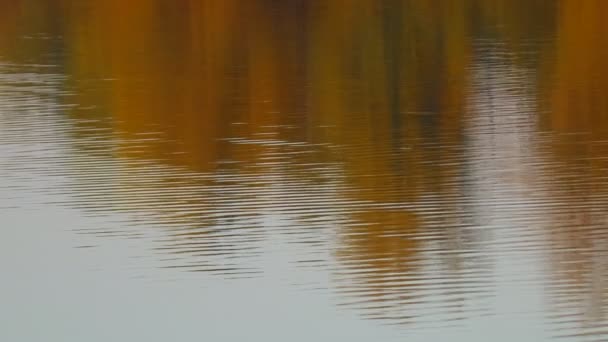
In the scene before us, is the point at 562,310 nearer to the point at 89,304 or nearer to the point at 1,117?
the point at 89,304

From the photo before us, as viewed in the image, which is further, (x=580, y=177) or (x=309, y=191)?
(x=580, y=177)

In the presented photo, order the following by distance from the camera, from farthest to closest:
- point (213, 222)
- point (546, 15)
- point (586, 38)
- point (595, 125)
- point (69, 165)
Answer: point (546, 15) < point (586, 38) < point (595, 125) < point (69, 165) < point (213, 222)

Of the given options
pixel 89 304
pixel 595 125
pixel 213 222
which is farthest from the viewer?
pixel 595 125

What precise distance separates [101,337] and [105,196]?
3274 millimetres

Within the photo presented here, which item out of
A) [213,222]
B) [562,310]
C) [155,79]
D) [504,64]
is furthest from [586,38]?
[562,310]

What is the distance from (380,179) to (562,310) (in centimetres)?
374

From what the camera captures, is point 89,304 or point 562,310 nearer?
point 562,310

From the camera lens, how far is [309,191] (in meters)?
11.7

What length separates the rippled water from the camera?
29.0 feet

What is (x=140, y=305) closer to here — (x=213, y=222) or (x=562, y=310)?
(x=213, y=222)

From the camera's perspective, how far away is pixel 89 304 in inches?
362

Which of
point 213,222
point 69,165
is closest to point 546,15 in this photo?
point 69,165

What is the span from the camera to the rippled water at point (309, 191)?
8852 millimetres

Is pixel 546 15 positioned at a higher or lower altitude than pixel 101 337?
higher
